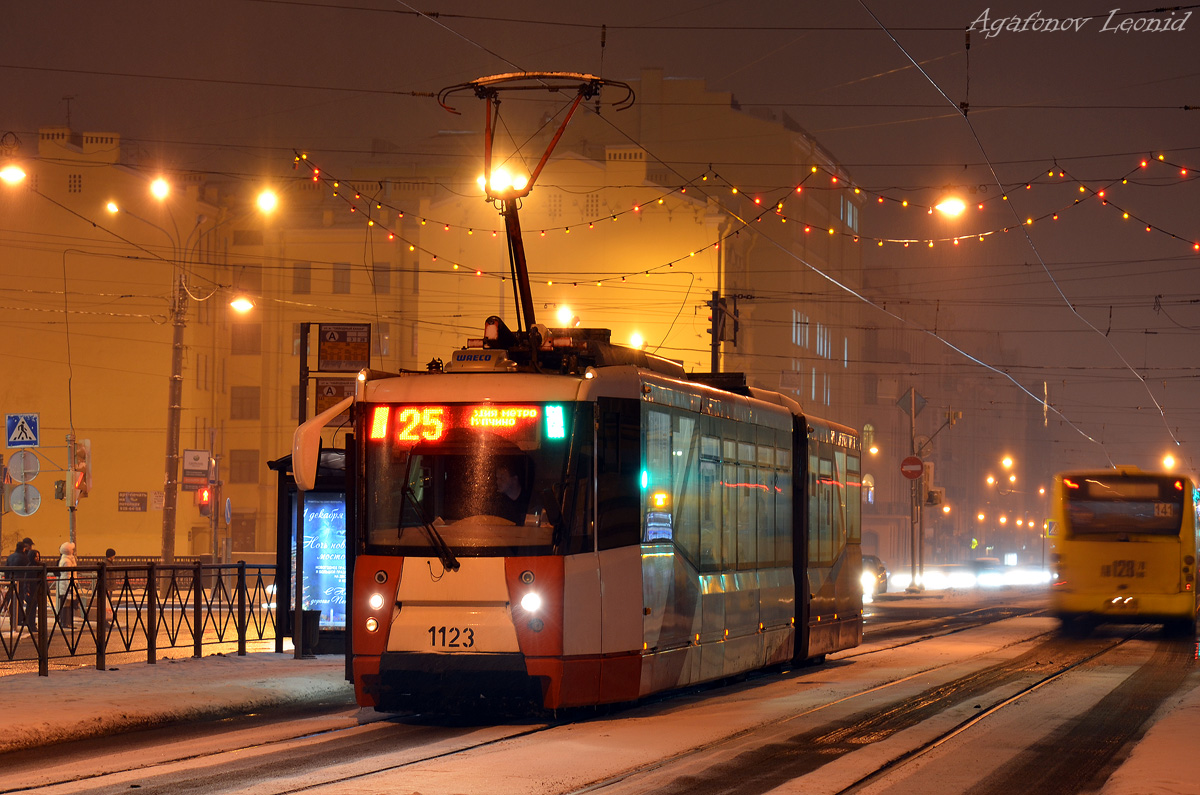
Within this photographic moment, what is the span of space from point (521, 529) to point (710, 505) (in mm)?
2748

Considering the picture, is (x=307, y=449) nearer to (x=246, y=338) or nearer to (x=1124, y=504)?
(x=1124, y=504)

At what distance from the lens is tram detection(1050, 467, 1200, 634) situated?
84.0 ft

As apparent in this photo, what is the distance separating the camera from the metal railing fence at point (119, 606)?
16000 mm

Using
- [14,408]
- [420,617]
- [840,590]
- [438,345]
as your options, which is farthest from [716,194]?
[420,617]

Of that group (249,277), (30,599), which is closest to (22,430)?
(30,599)

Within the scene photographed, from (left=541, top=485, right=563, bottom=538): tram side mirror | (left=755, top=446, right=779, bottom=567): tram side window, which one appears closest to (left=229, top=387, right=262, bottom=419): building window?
(left=755, top=446, right=779, bottom=567): tram side window

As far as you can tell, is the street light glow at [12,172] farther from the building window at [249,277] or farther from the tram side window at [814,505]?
the building window at [249,277]

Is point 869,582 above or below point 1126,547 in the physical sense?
below

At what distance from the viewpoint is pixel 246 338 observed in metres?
65.4

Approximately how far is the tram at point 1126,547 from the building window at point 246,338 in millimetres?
45173

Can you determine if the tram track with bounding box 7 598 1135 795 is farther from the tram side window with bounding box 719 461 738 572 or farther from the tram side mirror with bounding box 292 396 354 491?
the tram side mirror with bounding box 292 396 354 491

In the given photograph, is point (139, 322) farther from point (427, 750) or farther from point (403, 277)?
point (427, 750)

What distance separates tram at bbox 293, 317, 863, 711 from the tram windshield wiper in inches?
0.6

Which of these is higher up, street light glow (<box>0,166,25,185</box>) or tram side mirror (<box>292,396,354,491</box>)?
street light glow (<box>0,166,25,185</box>)
